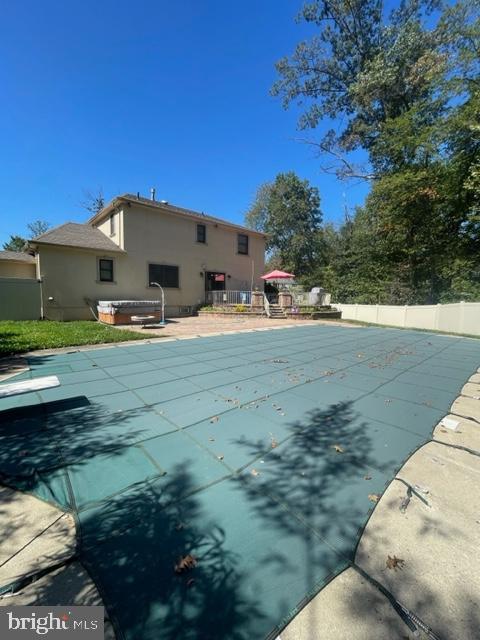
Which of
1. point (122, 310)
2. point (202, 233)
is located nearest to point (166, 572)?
point (122, 310)

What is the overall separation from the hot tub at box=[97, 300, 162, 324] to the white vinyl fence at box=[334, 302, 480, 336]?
11326mm

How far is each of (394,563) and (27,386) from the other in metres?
4.86

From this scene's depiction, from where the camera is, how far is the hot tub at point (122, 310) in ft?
39.0

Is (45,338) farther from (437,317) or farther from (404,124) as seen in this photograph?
(404,124)

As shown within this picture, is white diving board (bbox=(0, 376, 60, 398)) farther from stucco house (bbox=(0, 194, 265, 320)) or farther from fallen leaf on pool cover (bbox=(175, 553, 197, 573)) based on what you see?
stucco house (bbox=(0, 194, 265, 320))

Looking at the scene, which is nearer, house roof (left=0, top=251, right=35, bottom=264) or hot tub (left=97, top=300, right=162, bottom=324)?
hot tub (left=97, top=300, right=162, bottom=324)

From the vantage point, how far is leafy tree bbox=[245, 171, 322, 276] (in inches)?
1176

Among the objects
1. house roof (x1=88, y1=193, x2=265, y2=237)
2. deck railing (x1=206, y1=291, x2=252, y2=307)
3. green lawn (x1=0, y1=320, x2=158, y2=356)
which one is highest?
house roof (x1=88, y1=193, x2=265, y2=237)

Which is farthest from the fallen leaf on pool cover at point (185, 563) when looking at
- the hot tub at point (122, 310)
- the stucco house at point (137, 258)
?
→ the stucco house at point (137, 258)

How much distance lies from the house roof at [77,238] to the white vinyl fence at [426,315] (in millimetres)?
13598

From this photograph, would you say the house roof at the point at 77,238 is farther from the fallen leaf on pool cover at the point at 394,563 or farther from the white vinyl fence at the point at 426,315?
the fallen leaf on pool cover at the point at 394,563

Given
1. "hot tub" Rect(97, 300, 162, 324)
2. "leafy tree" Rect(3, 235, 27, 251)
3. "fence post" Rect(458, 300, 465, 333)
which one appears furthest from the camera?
"leafy tree" Rect(3, 235, 27, 251)

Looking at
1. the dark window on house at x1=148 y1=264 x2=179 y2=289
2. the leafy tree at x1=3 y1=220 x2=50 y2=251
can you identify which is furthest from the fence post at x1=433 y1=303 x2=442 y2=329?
the leafy tree at x1=3 y1=220 x2=50 y2=251

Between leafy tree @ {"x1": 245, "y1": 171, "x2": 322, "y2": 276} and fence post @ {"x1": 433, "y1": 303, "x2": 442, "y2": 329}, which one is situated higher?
leafy tree @ {"x1": 245, "y1": 171, "x2": 322, "y2": 276}
